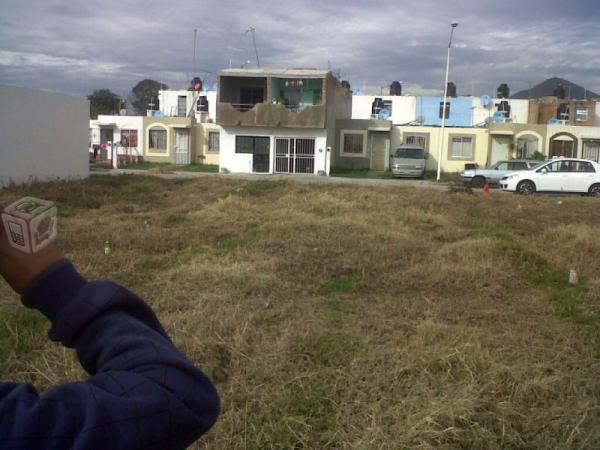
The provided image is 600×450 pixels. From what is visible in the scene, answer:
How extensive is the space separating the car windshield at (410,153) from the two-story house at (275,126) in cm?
379

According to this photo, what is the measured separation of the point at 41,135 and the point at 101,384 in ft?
71.4

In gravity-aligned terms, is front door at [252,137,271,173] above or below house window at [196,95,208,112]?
below

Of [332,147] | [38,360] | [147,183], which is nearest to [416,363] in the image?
[38,360]

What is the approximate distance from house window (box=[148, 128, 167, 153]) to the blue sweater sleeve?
40.4 meters

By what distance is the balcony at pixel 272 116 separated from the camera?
31547 millimetres

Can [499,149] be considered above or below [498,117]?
below

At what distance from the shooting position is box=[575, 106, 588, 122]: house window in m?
46.0

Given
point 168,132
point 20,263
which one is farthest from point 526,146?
point 20,263

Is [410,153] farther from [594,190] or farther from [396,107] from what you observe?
[396,107]

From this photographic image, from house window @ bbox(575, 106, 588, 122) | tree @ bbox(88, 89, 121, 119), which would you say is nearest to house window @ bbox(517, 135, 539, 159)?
house window @ bbox(575, 106, 588, 122)

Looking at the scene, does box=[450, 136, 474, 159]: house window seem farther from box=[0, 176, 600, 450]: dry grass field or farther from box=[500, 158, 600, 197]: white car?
box=[0, 176, 600, 450]: dry grass field

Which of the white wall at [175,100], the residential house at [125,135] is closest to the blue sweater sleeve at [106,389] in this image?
the residential house at [125,135]

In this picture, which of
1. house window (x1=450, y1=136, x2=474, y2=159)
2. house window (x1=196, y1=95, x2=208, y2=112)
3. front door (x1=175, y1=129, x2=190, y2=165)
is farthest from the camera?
house window (x1=196, y1=95, x2=208, y2=112)

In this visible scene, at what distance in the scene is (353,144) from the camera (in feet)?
121
